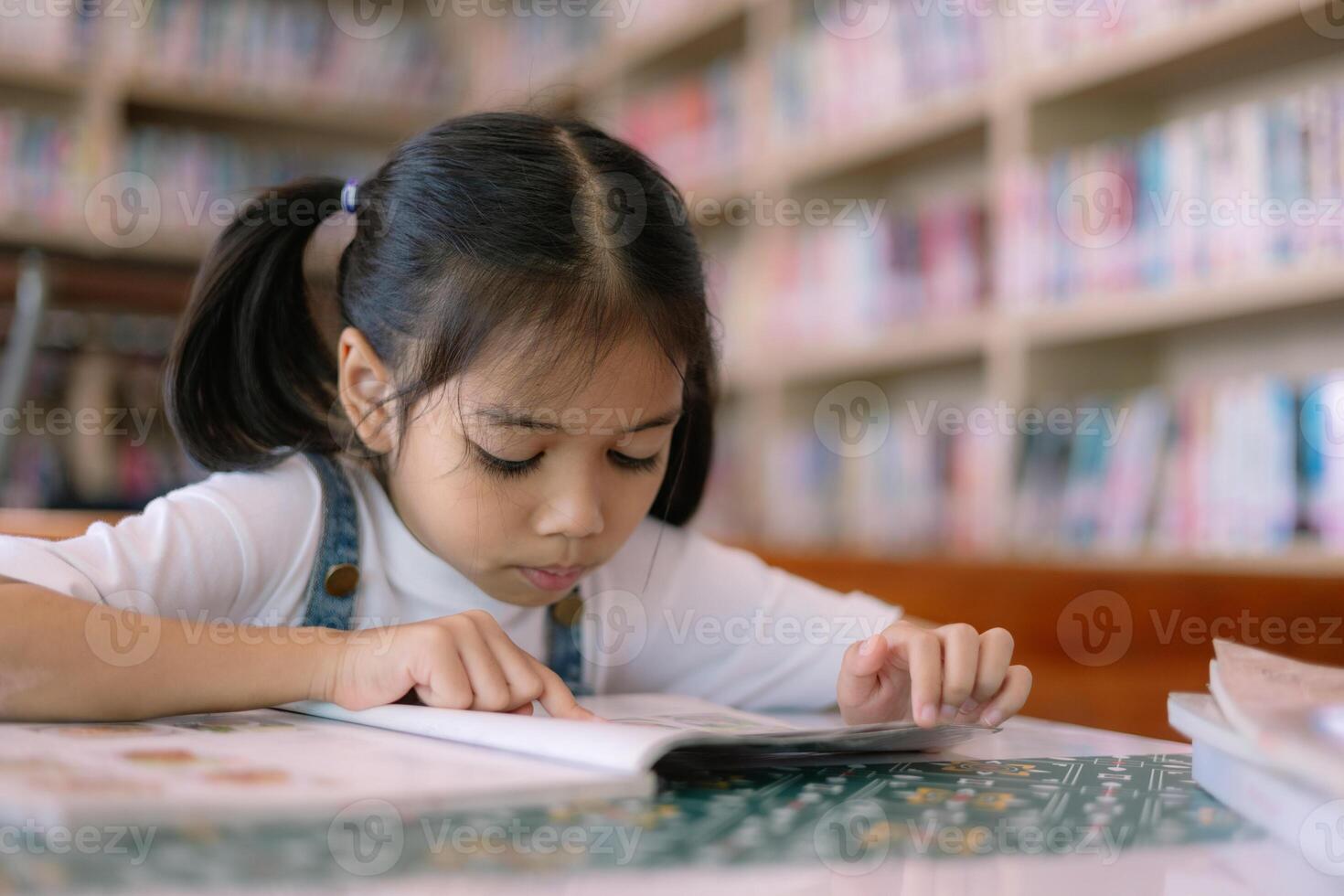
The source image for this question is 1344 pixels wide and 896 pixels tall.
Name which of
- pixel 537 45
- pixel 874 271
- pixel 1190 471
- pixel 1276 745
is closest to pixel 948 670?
pixel 1276 745

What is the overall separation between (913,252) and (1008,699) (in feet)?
6.06

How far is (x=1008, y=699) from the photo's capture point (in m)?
0.72

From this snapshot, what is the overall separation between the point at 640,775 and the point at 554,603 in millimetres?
574

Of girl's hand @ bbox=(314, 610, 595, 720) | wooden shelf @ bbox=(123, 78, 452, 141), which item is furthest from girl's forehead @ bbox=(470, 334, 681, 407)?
wooden shelf @ bbox=(123, 78, 452, 141)

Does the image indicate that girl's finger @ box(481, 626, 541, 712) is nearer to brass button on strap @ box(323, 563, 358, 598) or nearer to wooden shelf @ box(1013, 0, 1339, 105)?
brass button on strap @ box(323, 563, 358, 598)

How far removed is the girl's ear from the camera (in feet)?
3.08

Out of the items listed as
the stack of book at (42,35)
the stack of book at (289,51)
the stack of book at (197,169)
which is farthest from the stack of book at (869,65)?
the stack of book at (42,35)

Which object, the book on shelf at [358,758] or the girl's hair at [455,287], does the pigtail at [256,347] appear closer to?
the girl's hair at [455,287]

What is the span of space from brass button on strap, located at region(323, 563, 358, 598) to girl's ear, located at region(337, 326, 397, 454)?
0.09m

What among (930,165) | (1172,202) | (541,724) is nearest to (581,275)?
(541,724)

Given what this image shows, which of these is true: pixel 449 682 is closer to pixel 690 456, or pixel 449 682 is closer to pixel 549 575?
pixel 549 575

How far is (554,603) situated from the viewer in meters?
1.02

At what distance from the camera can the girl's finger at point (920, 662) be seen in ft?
2.10

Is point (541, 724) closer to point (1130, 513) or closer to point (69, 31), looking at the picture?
point (1130, 513)
